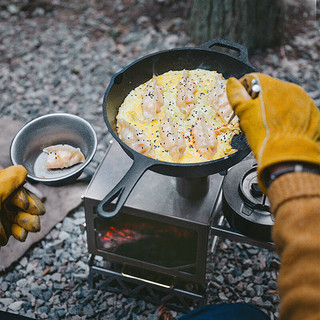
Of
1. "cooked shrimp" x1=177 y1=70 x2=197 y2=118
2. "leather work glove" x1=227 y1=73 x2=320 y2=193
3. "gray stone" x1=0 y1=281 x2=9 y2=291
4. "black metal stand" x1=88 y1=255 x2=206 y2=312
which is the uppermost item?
"leather work glove" x1=227 y1=73 x2=320 y2=193

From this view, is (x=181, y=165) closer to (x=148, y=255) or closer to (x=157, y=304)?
(x=148, y=255)

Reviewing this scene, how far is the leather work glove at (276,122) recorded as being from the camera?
5.28 ft

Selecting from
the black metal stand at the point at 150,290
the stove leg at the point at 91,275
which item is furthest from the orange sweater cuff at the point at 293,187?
the stove leg at the point at 91,275

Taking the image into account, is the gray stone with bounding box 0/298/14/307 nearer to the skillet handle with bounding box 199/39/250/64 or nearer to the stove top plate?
the stove top plate

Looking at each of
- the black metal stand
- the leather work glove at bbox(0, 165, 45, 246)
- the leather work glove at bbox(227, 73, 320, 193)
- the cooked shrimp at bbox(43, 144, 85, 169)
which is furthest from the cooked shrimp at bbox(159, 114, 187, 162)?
the black metal stand

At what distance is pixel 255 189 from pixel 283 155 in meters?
0.77

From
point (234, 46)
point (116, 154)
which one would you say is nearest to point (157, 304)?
point (116, 154)

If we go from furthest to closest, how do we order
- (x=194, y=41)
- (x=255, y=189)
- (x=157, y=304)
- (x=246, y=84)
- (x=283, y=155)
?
(x=194, y=41)
(x=157, y=304)
(x=255, y=189)
(x=246, y=84)
(x=283, y=155)

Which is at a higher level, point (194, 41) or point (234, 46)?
point (234, 46)

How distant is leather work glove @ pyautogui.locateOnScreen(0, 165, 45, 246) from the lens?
81.4 inches

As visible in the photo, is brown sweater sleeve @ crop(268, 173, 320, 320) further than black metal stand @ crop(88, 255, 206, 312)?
No

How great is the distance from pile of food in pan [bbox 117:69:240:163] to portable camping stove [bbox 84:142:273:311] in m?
0.23

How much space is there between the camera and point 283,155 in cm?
159

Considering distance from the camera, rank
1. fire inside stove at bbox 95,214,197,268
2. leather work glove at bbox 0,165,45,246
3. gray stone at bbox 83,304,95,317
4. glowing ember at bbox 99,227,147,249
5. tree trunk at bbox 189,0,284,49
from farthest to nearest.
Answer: tree trunk at bbox 189,0,284,49 → gray stone at bbox 83,304,95,317 → glowing ember at bbox 99,227,147,249 → fire inside stove at bbox 95,214,197,268 → leather work glove at bbox 0,165,45,246
